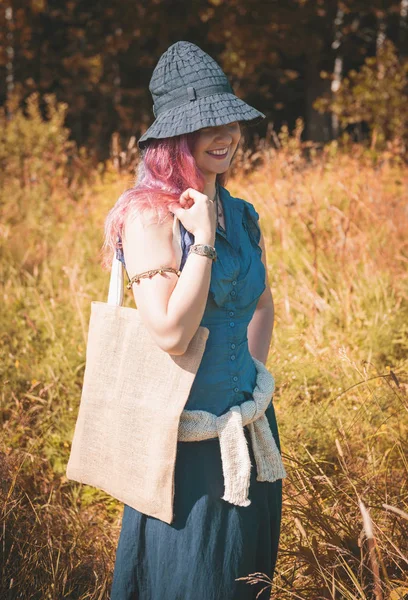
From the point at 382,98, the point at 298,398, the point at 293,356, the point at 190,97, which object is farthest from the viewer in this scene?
the point at 382,98

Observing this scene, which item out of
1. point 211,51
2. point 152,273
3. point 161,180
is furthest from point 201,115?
point 211,51

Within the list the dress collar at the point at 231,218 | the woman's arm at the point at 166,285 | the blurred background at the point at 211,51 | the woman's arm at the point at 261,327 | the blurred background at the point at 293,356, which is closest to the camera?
the woman's arm at the point at 166,285

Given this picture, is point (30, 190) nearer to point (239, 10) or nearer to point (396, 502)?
point (396, 502)

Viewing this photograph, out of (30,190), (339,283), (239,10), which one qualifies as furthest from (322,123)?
(339,283)

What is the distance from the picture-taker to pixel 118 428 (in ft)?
5.23

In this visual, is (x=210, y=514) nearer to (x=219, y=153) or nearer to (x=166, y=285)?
(x=166, y=285)

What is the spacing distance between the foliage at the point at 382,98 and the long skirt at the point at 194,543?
8.14 m

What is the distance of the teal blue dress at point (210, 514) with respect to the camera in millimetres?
1564

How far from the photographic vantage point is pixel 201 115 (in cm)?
157

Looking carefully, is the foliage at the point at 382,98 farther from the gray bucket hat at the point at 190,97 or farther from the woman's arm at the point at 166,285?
the woman's arm at the point at 166,285

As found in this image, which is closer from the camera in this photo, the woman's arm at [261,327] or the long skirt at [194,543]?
the long skirt at [194,543]

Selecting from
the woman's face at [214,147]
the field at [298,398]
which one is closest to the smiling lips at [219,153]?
the woman's face at [214,147]

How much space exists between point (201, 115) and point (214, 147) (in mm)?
97

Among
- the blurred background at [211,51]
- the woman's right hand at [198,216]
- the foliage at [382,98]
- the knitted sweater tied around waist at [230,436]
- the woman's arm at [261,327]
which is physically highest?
the blurred background at [211,51]
